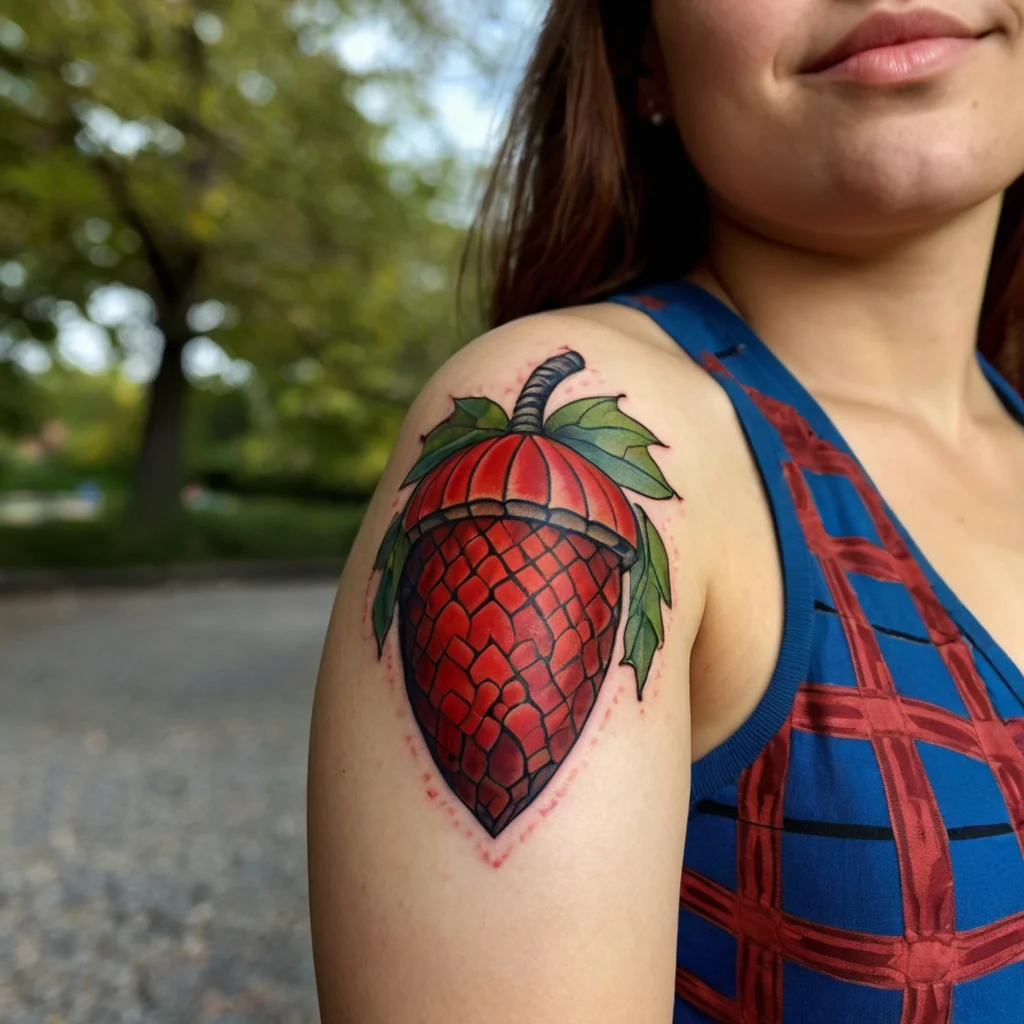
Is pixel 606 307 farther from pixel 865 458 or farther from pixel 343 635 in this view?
pixel 343 635

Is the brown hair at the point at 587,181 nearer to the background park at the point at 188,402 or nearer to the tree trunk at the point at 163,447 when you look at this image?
the background park at the point at 188,402

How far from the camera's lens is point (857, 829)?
0.91 metres

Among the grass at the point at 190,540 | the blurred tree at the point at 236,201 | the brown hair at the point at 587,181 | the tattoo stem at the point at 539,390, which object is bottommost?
the grass at the point at 190,540

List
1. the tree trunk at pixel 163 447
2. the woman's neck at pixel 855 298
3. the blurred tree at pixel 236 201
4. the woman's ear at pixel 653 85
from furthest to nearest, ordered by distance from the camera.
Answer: the tree trunk at pixel 163 447 → the blurred tree at pixel 236 201 → the woman's ear at pixel 653 85 → the woman's neck at pixel 855 298

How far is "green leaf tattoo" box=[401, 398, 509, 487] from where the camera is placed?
938 millimetres

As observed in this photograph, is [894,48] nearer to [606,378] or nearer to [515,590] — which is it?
[606,378]

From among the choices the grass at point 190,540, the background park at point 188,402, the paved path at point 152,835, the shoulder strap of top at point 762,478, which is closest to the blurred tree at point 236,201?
the background park at point 188,402

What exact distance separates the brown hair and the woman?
20cm

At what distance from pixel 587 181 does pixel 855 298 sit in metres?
0.45

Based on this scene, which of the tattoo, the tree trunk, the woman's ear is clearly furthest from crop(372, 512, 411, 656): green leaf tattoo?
the tree trunk

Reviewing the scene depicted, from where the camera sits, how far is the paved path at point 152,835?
3604 mm

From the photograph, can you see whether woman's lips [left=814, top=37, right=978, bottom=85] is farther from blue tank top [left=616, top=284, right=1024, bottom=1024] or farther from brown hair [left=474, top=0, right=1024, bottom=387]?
blue tank top [left=616, top=284, right=1024, bottom=1024]

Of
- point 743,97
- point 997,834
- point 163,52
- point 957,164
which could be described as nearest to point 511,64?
point 743,97

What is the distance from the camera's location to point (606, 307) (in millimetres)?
1176
